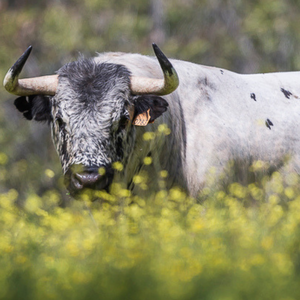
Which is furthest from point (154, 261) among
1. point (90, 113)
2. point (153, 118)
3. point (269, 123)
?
point (269, 123)

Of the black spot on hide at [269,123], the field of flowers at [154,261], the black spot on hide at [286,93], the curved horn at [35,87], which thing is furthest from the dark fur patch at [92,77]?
the black spot on hide at [286,93]

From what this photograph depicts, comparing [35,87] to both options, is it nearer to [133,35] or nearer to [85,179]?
[85,179]

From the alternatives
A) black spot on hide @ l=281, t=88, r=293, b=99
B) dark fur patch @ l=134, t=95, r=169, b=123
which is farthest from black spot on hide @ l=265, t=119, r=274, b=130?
dark fur patch @ l=134, t=95, r=169, b=123

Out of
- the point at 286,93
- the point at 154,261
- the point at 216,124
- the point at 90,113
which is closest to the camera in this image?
the point at 154,261

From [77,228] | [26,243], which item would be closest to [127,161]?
[77,228]

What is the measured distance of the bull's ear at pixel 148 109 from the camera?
527 cm

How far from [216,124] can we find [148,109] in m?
0.75

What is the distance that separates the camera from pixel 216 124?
562 centimetres

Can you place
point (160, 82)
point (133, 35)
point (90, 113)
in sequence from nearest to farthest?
point (90, 113), point (160, 82), point (133, 35)

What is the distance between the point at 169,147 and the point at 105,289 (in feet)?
10.1

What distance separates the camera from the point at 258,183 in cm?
582

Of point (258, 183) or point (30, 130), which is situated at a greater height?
point (258, 183)

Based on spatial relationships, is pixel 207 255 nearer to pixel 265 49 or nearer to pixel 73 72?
pixel 73 72

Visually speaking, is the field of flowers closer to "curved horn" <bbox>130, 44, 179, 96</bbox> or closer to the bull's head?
the bull's head
